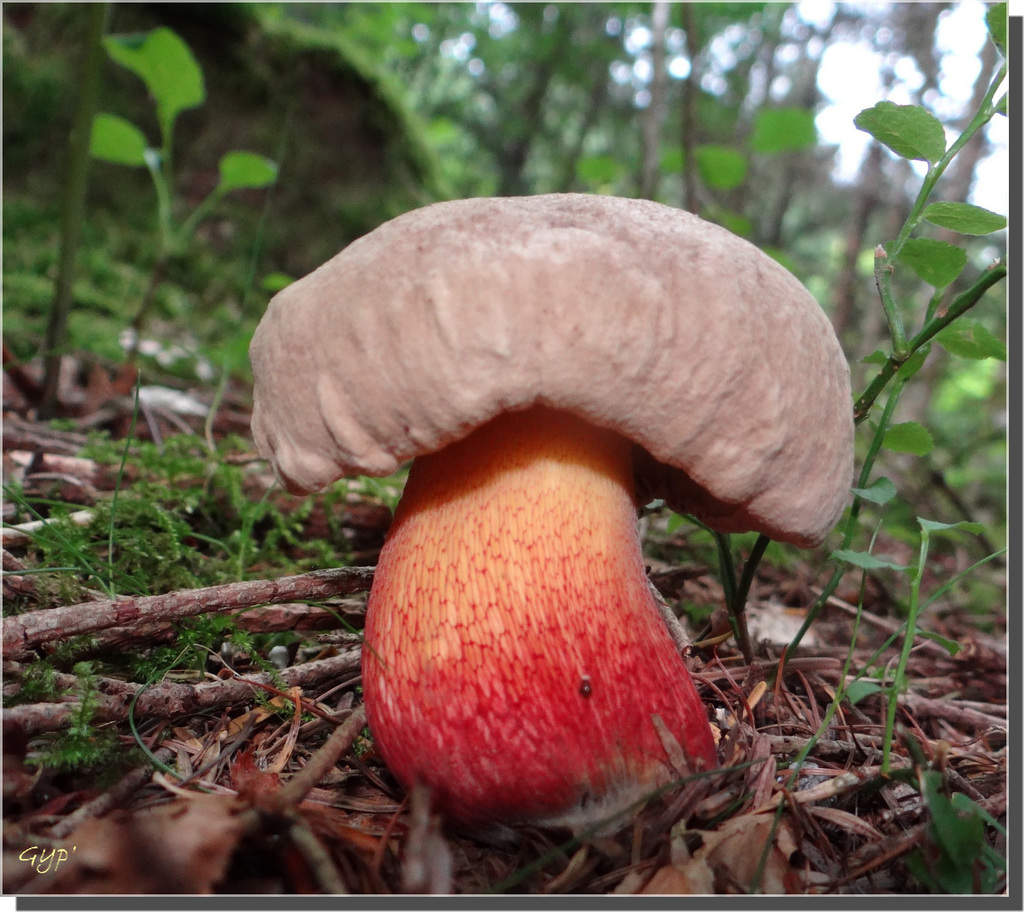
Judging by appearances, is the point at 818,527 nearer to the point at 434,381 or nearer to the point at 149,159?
the point at 434,381

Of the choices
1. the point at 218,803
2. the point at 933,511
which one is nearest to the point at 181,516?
the point at 218,803

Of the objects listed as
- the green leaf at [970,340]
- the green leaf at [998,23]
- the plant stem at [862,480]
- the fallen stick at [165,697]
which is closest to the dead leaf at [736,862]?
the plant stem at [862,480]

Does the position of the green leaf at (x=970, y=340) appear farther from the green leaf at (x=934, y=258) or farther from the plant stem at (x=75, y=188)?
the plant stem at (x=75, y=188)

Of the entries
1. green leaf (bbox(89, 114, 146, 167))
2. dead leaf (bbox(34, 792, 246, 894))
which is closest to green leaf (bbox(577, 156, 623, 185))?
green leaf (bbox(89, 114, 146, 167))

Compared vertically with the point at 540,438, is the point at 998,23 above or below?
above

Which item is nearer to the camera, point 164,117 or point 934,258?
point 934,258

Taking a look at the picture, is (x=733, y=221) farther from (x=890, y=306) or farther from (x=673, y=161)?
(x=890, y=306)

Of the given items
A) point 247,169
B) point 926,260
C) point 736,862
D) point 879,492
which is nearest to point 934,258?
point 926,260
